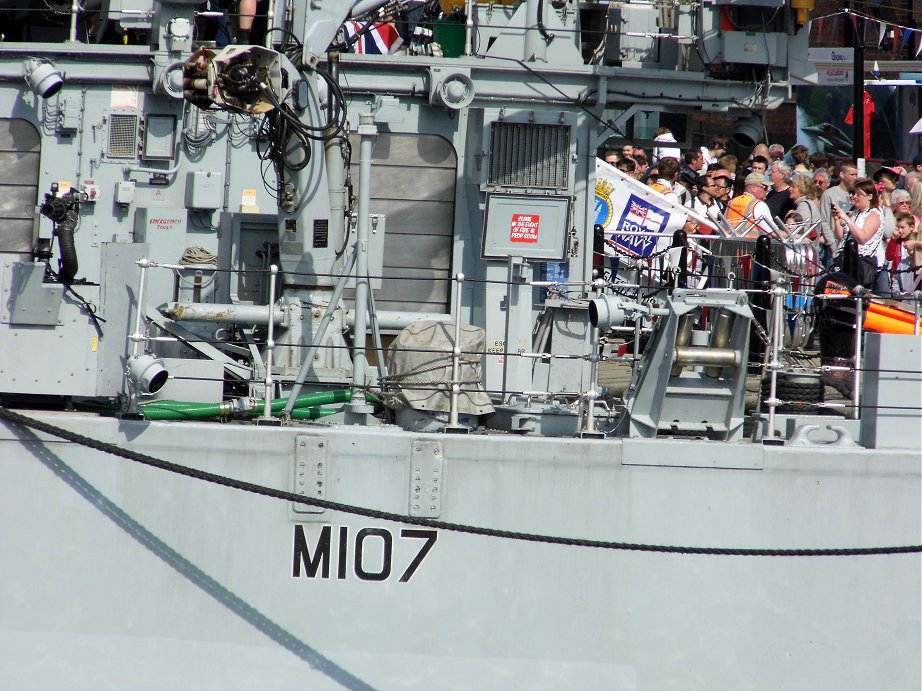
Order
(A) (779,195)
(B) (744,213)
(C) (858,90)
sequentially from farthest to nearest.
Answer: (C) (858,90), (A) (779,195), (B) (744,213)

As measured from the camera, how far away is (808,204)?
809 centimetres

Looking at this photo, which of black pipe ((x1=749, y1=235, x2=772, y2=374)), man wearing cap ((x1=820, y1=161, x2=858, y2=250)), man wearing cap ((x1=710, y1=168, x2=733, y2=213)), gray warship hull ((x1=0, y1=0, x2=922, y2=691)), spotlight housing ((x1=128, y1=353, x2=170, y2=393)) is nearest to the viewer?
spotlight housing ((x1=128, y1=353, x2=170, y2=393))

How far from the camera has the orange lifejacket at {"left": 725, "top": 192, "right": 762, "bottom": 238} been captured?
797 centimetres

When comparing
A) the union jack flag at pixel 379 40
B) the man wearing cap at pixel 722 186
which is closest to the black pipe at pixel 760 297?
the man wearing cap at pixel 722 186

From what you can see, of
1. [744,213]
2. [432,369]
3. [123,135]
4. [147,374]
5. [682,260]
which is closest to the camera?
[147,374]

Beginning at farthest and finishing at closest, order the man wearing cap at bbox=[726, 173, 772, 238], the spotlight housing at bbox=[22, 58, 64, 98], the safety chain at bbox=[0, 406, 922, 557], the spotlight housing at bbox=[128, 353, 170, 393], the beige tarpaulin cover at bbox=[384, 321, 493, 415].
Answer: the man wearing cap at bbox=[726, 173, 772, 238] → the spotlight housing at bbox=[22, 58, 64, 98] → the beige tarpaulin cover at bbox=[384, 321, 493, 415] → the spotlight housing at bbox=[128, 353, 170, 393] → the safety chain at bbox=[0, 406, 922, 557]

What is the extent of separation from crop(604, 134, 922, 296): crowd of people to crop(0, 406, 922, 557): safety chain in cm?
215

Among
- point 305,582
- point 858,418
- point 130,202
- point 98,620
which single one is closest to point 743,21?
point 858,418

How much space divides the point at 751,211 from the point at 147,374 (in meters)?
4.51

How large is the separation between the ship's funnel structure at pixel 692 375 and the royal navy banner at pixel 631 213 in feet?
9.47

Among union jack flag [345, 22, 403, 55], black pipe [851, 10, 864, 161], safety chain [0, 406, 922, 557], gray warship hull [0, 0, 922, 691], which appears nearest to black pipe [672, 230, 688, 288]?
gray warship hull [0, 0, 922, 691]

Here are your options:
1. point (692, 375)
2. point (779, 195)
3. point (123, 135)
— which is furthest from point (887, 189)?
point (123, 135)

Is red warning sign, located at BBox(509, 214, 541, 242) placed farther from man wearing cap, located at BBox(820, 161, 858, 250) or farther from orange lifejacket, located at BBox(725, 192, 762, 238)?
man wearing cap, located at BBox(820, 161, 858, 250)

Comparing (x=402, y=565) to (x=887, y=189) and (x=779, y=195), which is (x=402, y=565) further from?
(x=887, y=189)
